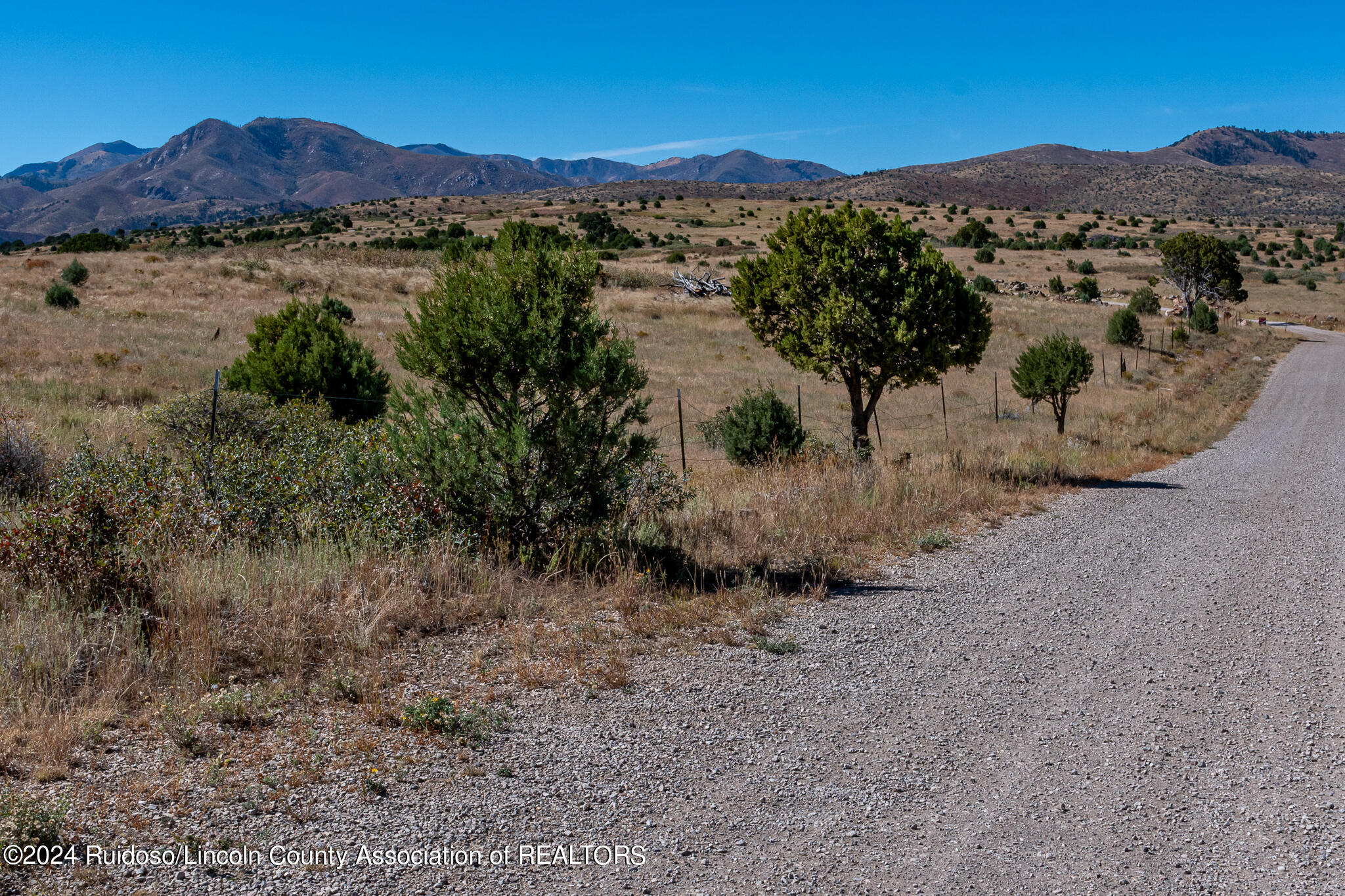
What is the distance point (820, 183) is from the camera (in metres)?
160

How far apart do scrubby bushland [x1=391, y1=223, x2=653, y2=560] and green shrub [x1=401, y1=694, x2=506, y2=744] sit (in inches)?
94.4

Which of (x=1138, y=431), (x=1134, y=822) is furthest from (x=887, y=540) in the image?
(x=1138, y=431)

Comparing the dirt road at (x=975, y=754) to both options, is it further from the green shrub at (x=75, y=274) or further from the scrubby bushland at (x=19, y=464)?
the green shrub at (x=75, y=274)

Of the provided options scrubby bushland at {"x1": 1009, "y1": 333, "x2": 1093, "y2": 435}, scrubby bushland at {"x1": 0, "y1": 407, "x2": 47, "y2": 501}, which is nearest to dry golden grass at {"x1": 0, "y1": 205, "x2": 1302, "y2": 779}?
scrubby bushland at {"x1": 1009, "y1": 333, "x2": 1093, "y2": 435}

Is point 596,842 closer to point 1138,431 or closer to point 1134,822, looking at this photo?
point 1134,822

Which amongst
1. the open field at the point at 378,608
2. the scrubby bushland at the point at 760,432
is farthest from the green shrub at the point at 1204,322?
the scrubby bushland at the point at 760,432

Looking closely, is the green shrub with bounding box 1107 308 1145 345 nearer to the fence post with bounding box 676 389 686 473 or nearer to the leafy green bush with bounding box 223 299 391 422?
the fence post with bounding box 676 389 686 473

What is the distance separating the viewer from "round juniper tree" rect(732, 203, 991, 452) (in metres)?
13.6

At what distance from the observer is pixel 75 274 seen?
37.2 meters

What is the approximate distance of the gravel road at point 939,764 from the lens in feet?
12.0

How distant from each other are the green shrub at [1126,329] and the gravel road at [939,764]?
36812mm

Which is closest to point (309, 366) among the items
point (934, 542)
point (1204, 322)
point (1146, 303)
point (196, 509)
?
point (196, 509)

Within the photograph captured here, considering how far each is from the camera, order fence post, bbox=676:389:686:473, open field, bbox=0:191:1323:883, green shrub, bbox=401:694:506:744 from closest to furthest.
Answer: open field, bbox=0:191:1323:883
green shrub, bbox=401:694:506:744
fence post, bbox=676:389:686:473

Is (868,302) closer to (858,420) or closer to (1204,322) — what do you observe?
(858,420)
